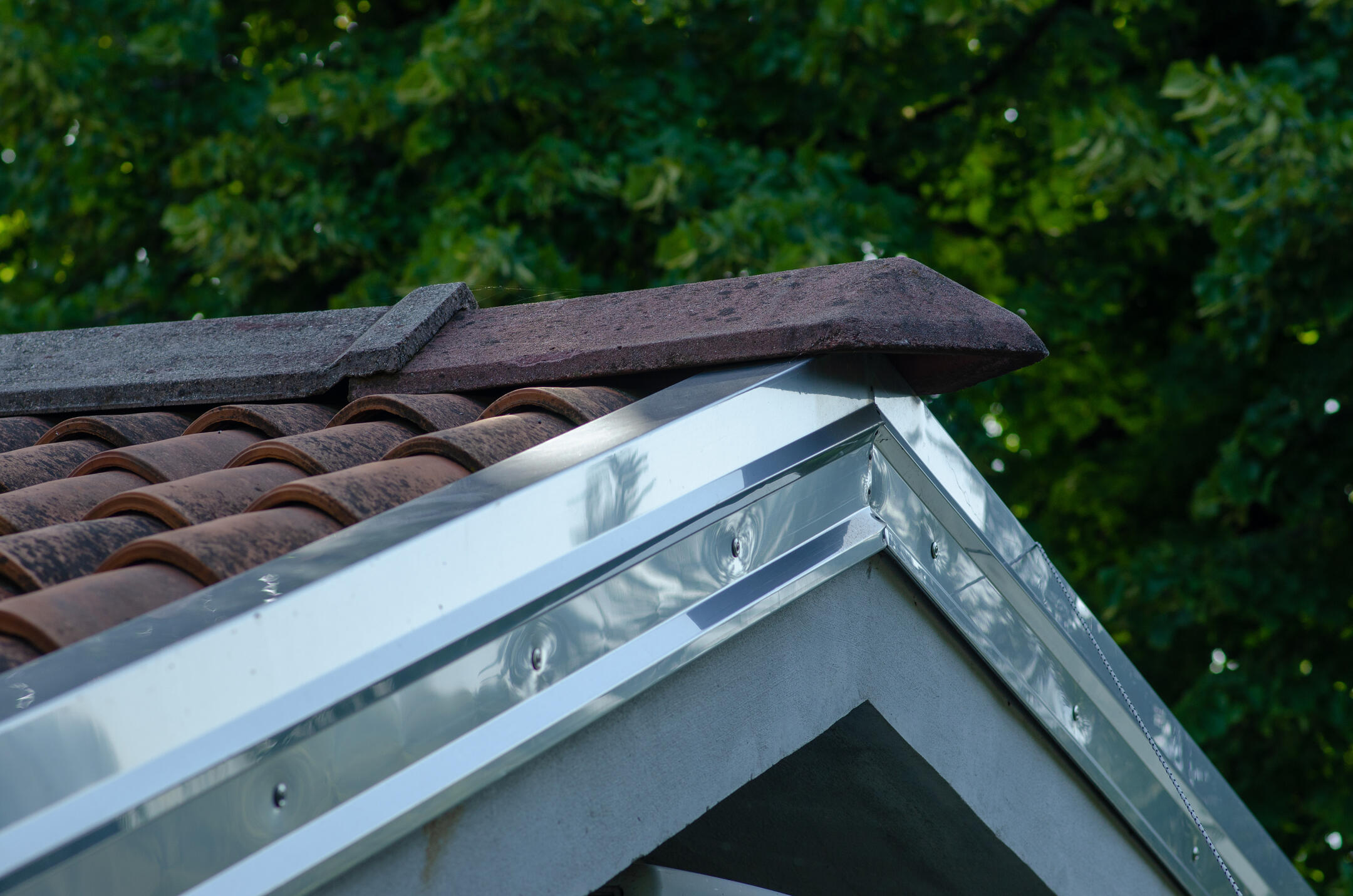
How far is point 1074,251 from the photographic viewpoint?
23.2 ft

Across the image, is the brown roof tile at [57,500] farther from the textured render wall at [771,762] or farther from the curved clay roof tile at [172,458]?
the textured render wall at [771,762]

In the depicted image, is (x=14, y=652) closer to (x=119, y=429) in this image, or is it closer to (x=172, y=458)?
(x=172, y=458)

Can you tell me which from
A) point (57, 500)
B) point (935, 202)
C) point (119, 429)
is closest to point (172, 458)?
point (57, 500)

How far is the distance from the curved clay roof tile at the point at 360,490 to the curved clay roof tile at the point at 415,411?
0.34 meters

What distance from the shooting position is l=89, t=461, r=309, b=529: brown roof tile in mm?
1340

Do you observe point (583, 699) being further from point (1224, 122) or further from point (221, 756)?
point (1224, 122)

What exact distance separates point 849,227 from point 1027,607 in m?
4.18

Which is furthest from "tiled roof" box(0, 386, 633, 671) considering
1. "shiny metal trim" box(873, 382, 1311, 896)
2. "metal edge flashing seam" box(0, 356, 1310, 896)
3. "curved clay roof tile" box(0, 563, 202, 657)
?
"shiny metal trim" box(873, 382, 1311, 896)

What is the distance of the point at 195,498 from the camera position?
137 centimetres

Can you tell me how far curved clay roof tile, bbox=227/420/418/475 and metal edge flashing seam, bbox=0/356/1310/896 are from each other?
34 cm

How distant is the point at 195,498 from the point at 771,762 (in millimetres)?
784

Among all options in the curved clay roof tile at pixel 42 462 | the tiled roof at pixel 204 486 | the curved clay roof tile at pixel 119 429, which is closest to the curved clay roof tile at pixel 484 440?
the tiled roof at pixel 204 486

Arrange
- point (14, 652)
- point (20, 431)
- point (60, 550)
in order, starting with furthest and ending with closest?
point (20, 431), point (60, 550), point (14, 652)

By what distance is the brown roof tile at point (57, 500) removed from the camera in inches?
57.4
